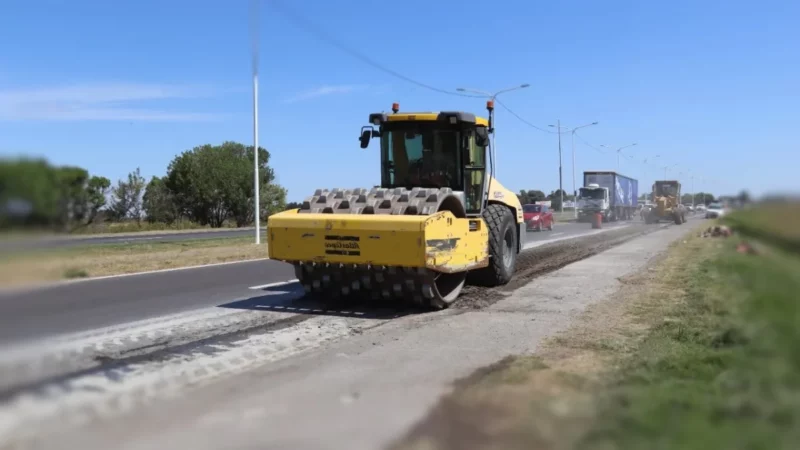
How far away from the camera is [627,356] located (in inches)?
265

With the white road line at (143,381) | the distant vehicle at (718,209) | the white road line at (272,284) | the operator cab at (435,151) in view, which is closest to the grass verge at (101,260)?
the white road line at (143,381)

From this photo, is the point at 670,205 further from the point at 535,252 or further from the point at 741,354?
the point at 741,354

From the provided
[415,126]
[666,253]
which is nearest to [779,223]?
[415,126]

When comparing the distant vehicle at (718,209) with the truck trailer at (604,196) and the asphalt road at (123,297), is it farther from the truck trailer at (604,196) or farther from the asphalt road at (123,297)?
the truck trailer at (604,196)

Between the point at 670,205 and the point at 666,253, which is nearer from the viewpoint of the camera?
the point at 666,253

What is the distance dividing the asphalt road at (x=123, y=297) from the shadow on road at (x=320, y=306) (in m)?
0.55

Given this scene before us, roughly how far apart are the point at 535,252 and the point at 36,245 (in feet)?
55.3

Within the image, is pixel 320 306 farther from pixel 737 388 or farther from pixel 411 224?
pixel 737 388

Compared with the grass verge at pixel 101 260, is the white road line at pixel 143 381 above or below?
below

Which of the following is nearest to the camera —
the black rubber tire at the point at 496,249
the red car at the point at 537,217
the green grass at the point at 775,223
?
the green grass at the point at 775,223

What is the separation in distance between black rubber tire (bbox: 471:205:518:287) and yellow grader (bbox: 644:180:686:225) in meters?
33.4

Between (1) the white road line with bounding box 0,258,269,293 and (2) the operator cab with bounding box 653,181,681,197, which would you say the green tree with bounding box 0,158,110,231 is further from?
(2) the operator cab with bounding box 653,181,681,197

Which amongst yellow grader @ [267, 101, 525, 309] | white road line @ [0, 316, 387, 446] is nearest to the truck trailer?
yellow grader @ [267, 101, 525, 309]

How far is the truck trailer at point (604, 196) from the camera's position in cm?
5078
